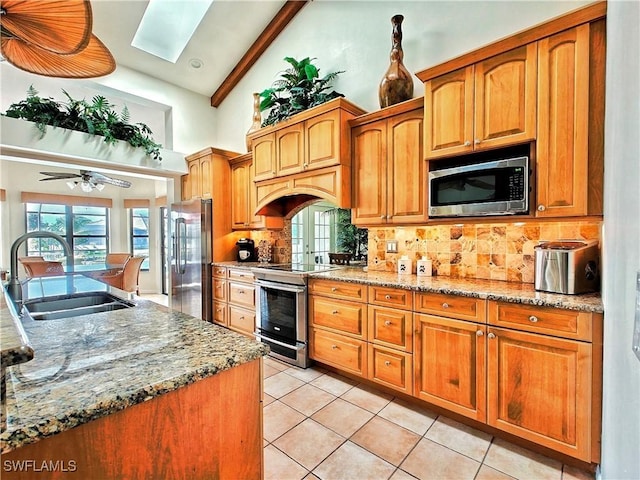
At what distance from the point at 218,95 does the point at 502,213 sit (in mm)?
4867

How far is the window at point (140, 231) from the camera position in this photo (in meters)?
7.38

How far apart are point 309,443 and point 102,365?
1572 millimetres

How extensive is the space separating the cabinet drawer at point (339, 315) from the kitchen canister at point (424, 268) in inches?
25.0

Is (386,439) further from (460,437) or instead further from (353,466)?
(460,437)

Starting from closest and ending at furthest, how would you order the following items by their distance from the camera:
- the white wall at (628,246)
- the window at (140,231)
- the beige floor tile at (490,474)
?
the white wall at (628,246), the beige floor tile at (490,474), the window at (140,231)

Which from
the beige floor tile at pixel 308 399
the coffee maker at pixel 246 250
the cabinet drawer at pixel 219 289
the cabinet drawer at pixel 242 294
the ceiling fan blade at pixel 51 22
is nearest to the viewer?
the ceiling fan blade at pixel 51 22

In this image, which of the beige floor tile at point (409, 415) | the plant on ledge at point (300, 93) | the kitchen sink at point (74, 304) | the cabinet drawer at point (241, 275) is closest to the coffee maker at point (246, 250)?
the cabinet drawer at point (241, 275)

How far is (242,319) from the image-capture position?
3801 mm

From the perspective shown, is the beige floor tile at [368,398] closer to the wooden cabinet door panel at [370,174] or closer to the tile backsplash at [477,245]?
the tile backsplash at [477,245]

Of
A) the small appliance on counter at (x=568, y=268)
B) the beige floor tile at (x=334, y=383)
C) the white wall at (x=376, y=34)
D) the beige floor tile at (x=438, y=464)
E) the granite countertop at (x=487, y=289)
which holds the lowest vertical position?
the beige floor tile at (x=438, y=464)

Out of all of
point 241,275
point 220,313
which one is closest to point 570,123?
point 241,275

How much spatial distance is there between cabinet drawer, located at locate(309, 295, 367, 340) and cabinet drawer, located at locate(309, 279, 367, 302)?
52 mm

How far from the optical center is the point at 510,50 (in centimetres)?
200

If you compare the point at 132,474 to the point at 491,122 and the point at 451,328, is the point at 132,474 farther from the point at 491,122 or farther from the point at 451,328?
the point at 491,122
